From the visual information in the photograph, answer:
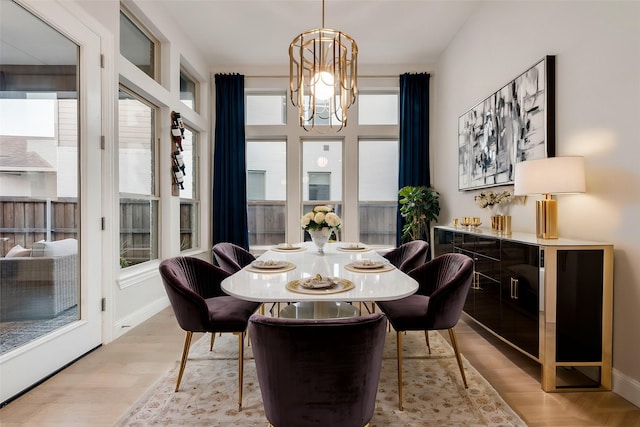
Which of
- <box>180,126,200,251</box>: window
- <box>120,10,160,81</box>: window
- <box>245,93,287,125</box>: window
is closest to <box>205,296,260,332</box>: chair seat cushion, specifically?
<box>180,126,200,251</box>: window

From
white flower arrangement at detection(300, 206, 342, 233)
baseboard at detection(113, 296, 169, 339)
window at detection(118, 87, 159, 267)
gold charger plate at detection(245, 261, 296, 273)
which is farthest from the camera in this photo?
window at detection(118, 87, 159, 267)

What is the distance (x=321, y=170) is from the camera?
514 cm

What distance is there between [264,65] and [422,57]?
7.72ft

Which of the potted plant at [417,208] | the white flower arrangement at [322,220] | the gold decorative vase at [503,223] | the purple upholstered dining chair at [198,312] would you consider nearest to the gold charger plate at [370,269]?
the white flower arrangement at [322,220]

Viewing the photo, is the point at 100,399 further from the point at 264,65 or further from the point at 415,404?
the point at 264,65

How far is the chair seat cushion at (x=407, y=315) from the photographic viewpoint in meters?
A: 1.91

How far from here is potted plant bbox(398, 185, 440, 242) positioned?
4363 mm

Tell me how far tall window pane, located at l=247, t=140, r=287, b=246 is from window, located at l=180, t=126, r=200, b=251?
781 millimetres

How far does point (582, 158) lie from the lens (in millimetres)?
1980

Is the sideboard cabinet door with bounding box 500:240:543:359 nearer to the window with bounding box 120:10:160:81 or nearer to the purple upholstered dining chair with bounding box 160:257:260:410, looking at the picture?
the purple upholstered dining chair with bounding box 160:257:260:410

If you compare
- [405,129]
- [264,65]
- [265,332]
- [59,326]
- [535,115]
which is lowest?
[59,326]

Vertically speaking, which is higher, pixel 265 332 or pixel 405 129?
pixel 405 129

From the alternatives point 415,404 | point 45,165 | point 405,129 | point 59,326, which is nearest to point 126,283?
point 59,326

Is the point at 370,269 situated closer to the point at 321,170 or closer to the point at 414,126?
the point at 321,170
